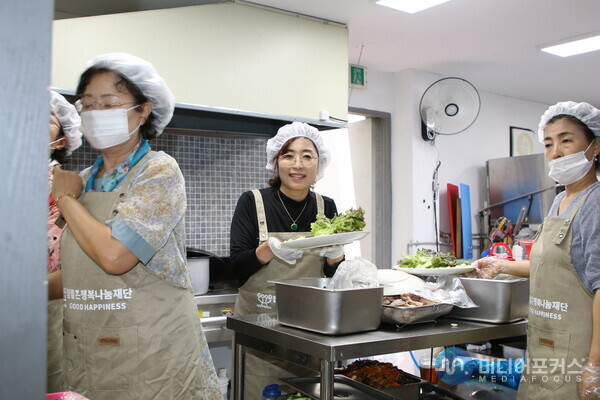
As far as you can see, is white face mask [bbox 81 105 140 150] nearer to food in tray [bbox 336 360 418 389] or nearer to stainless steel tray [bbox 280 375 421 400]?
stainless steel tray [bbox 280 375 421 400]

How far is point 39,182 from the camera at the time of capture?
0.52 m

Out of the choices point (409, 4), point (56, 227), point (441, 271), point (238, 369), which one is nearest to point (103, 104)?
point (56, 227)

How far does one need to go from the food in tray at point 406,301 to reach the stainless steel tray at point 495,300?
0.23m

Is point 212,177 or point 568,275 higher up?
point 212,177

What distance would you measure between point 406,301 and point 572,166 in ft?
2.81

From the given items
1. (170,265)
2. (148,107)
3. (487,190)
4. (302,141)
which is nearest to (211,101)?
(302,141)

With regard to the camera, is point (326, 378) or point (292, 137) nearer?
point (326, 378)

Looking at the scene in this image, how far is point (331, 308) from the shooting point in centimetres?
174

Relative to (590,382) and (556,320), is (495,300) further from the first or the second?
(590,382)

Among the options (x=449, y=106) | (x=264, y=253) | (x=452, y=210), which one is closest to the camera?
(x=264, y=253)

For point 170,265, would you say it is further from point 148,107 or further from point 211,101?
point 211,101

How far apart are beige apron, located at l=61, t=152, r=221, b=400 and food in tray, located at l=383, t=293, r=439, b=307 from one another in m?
0.75

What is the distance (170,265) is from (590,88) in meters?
5.88

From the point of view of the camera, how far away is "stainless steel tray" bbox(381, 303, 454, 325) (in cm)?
189
